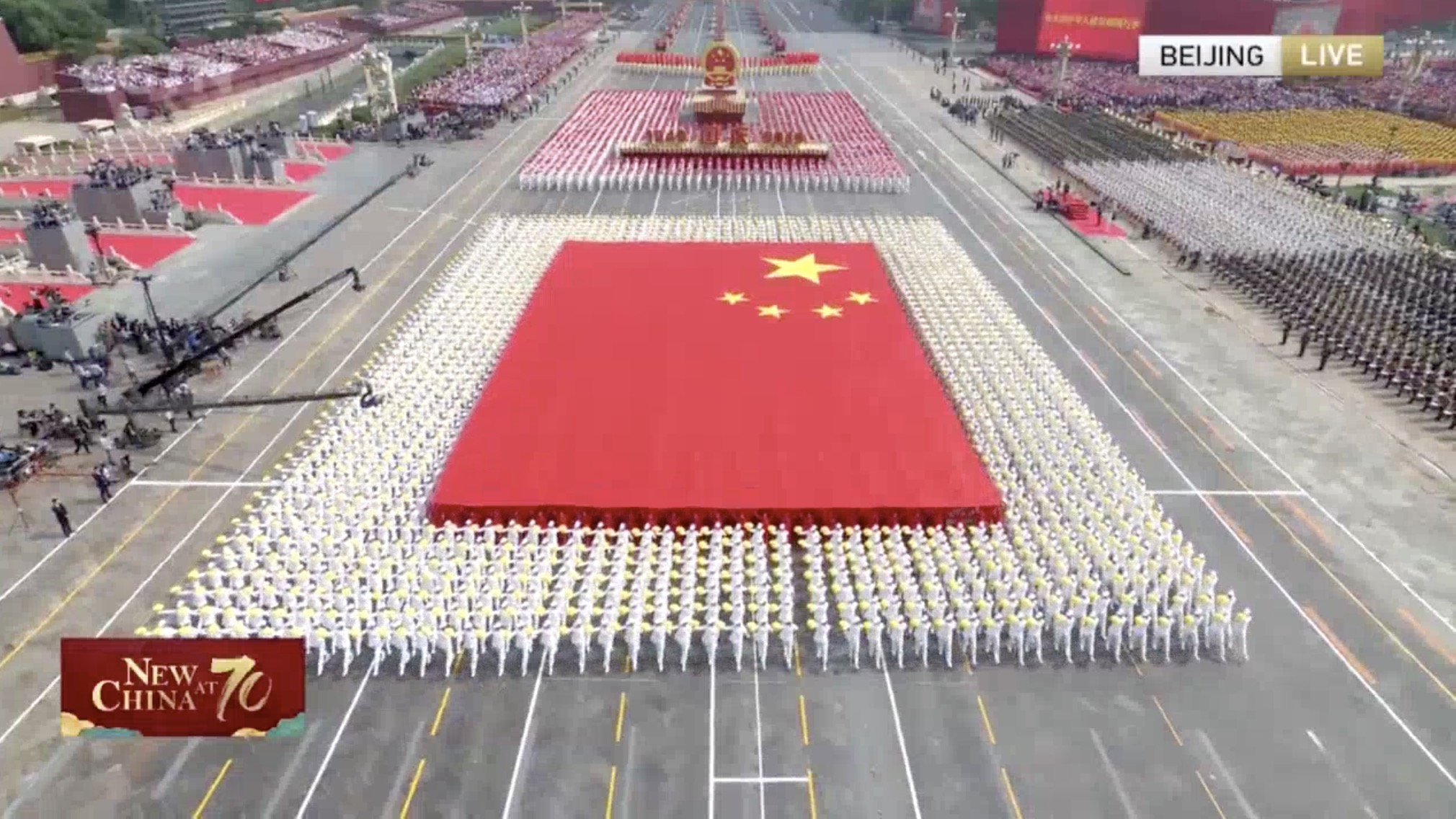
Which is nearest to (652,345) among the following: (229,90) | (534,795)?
(534,795)

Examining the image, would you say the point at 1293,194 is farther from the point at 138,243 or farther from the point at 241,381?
the point at 138,243

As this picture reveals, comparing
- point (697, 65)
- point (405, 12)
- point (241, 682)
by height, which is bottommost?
point (241, 682)

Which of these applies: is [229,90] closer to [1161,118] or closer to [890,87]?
[890,87]

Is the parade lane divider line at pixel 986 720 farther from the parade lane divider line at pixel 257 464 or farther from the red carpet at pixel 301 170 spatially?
the red carpet at pixel 301 170

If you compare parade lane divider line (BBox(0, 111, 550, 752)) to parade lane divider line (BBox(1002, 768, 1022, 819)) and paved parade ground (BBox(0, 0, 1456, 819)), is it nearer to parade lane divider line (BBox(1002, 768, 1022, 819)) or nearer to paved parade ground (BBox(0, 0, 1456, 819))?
paved parade ground (BBox(0, 0, 1456, 819))

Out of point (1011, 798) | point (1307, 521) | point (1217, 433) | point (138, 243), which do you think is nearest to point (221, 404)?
point (1011, 798)

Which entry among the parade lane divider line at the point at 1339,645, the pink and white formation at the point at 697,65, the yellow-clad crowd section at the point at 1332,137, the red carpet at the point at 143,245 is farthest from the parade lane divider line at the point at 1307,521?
the pink and white formation at the point at 697,65
